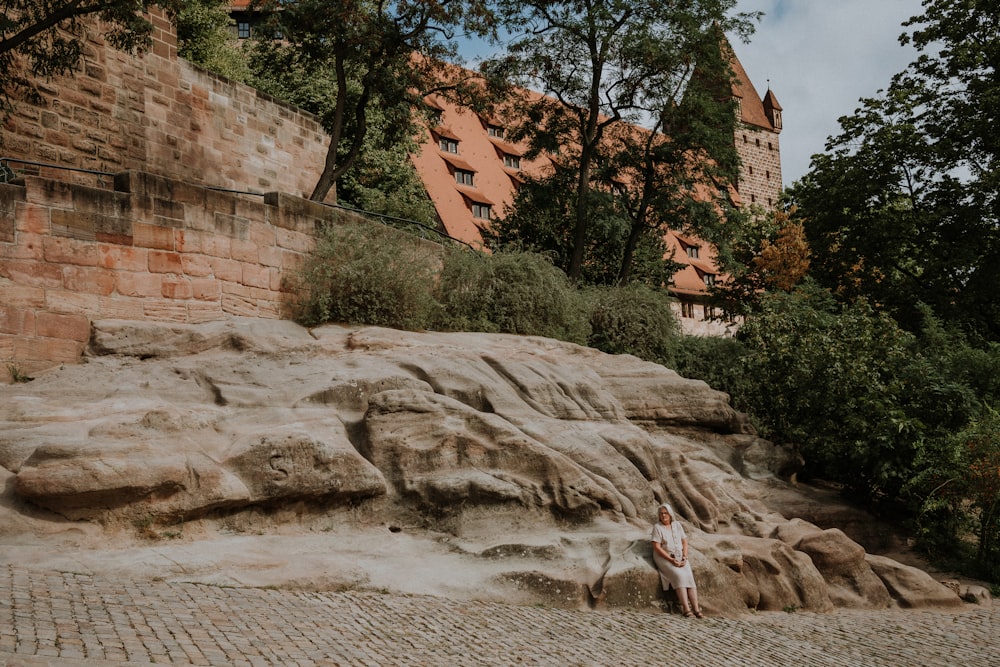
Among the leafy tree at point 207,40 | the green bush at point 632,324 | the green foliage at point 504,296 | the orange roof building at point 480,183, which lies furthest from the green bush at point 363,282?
the orange roof building at point 480,183

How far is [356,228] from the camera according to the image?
13.9 metres

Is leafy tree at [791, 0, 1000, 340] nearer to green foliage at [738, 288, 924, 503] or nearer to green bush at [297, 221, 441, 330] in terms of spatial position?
green foliage at [738, 288, 924, 503]

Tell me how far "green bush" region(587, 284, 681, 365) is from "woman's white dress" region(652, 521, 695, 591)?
8.42 meters

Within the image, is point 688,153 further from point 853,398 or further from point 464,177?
point 464,177

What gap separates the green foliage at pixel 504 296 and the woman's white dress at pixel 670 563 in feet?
19.9

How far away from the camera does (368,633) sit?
21.9 feet

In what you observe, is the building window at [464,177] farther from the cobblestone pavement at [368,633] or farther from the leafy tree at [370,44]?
the cobblestone pavement at [368,633]

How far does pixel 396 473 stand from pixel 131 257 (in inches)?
183

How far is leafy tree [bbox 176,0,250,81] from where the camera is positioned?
29.0 m

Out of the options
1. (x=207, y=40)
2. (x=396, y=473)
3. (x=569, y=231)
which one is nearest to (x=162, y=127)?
(x=396, y=473)

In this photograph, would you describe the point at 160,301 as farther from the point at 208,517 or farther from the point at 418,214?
the point at 418,214

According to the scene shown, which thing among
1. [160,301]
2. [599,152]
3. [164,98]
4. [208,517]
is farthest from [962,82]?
[208,517]

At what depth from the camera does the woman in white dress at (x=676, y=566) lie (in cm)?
895

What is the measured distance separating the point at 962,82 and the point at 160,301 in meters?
19.6
